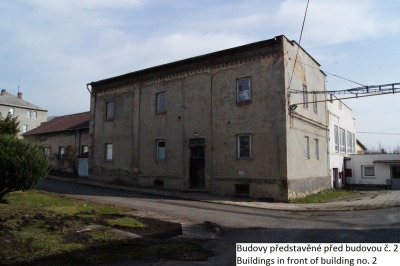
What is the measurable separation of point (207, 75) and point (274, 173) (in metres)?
7.28

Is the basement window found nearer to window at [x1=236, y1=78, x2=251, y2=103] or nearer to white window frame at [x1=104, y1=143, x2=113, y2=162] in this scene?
window at [x1=236, y1=78, x2=251, y2=103]

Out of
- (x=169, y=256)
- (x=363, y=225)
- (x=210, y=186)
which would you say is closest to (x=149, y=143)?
(x=210, y=186)

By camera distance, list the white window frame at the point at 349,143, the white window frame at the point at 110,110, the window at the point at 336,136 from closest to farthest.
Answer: the white window frame at the point at 110,110 < the window at the point at 336,136 < the white window frame at the point at 349,143

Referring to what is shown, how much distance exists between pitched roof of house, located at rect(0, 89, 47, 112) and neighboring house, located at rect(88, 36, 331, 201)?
133ft

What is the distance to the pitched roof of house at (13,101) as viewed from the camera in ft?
195

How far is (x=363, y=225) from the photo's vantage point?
1133 cm

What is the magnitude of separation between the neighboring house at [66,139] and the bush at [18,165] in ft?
62.1

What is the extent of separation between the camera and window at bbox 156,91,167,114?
941 inches

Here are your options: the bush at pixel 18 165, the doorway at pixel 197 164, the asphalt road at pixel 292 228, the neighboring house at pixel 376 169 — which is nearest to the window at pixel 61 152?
the doorway at pixel 197 164

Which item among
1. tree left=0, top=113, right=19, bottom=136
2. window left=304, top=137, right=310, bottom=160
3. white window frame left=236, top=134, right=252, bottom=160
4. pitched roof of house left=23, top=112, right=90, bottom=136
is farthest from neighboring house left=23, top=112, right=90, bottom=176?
window left=304, top=137, right=310, bottom=160

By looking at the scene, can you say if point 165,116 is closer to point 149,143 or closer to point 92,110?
point 149,143

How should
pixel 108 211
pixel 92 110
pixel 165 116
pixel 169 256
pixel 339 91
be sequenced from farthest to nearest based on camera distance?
pixel 92 110, pixel 165 116, pixel 339 91, pixel 108 211, pixel 169 256

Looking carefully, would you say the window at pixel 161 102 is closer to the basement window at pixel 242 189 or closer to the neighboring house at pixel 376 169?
the basement window at pixel 242 189

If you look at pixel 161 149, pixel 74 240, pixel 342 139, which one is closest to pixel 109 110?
pixel 161 149
